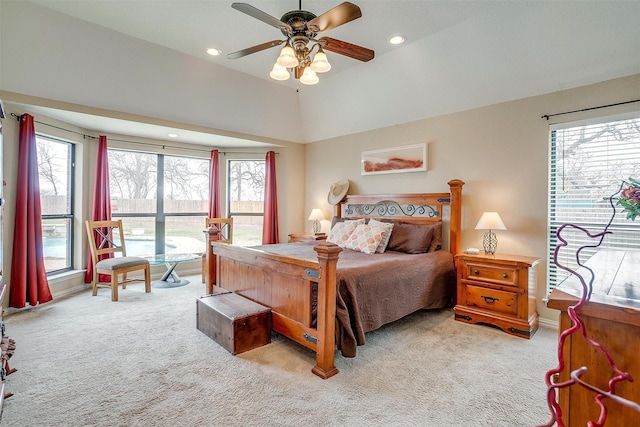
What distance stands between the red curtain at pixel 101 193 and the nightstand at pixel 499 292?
4858 millimetres

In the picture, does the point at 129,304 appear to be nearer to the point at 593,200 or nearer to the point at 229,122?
the point at 229,122

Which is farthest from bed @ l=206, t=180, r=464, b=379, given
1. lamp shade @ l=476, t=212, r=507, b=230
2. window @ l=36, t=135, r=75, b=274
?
window @ l=36, t=135, r=75, b=274

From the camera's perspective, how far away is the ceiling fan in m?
2.11

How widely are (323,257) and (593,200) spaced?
279 centimetres

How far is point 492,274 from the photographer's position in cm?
327

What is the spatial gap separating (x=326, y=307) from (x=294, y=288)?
406mm

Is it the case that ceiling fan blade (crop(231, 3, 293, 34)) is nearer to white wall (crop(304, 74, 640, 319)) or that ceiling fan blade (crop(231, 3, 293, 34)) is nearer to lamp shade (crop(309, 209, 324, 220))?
white wall (crop(304, 74, 640, 319))

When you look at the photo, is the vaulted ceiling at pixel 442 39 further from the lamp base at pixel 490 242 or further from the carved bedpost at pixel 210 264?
the carved bedpost at pixel 210 264

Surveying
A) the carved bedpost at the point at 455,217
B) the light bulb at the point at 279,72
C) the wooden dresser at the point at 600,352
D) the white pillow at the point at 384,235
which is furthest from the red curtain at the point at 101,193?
the wooden dresser at the point at 600,352

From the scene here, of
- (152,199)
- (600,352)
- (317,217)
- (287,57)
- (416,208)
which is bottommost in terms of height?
(600,352)

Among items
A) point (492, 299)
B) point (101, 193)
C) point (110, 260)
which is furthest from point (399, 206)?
point (101, 193)

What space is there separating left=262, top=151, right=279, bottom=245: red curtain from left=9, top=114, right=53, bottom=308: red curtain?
122 inches

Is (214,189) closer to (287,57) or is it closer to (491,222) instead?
(287,57)

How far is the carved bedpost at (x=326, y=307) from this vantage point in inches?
90.0
